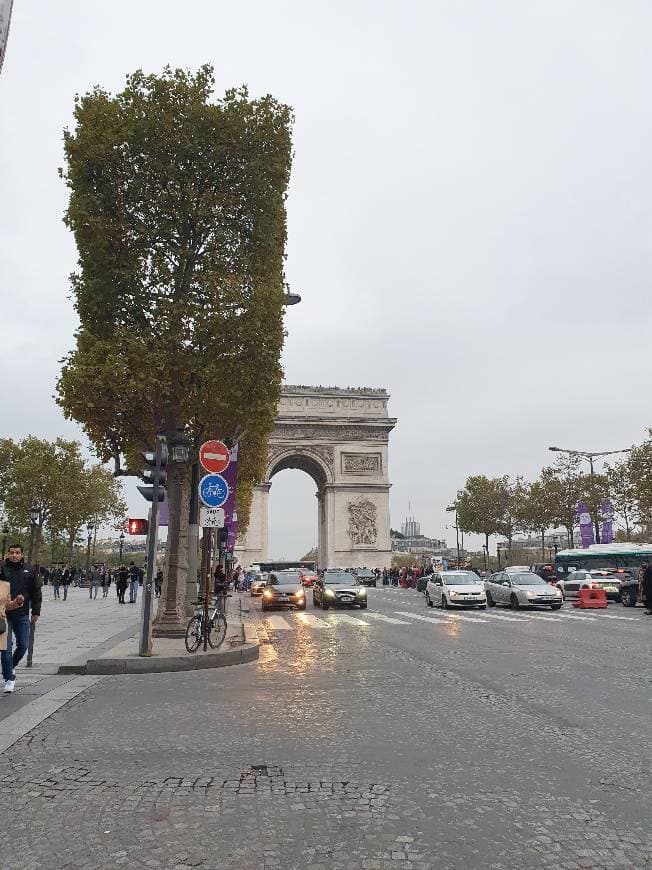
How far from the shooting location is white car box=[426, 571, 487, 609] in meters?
25.7

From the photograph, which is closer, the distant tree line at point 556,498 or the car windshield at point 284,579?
the car windshield at point 284,579

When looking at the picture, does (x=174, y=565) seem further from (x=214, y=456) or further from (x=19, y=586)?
(x=19, y=586)

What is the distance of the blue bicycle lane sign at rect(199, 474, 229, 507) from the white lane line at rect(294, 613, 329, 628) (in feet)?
24.0

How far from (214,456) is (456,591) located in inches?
621

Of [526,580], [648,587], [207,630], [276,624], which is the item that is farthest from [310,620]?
[648,587]

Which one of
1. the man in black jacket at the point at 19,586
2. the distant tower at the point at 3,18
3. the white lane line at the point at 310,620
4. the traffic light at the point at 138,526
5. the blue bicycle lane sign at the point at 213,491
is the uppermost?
the distant tower at the point at 3,18

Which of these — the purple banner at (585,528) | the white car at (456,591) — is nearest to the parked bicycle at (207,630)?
the white car at (456,591)

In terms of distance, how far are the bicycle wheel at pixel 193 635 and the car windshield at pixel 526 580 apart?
16.7 metres

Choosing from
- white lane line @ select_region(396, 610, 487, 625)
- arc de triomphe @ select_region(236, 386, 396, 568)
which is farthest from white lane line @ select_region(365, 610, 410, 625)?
arc de triomphe @ select_region(236, 386, 396, 568)

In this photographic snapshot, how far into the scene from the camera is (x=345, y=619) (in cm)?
2091

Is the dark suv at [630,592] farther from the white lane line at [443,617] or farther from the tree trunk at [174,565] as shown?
the tree trunk at [174,565]

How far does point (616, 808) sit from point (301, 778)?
78.7 inches

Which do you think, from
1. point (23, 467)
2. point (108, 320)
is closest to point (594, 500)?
point (23, 467)

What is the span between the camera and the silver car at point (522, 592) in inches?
981
